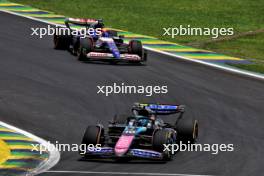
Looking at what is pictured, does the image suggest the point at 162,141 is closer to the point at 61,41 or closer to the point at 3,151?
the point at 3,151

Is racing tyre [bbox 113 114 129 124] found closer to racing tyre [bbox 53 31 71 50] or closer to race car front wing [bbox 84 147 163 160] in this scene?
race car front wing [bbox 84 147 163 160]

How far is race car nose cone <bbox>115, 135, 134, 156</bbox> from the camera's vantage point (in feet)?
62.0

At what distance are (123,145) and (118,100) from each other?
692 cm

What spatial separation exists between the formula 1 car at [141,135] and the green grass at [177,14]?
1485 centimetres

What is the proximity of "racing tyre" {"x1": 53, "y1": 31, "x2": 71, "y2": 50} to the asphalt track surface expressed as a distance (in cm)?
43

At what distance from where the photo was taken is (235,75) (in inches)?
1200

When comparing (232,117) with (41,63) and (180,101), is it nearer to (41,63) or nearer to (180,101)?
(180,101)

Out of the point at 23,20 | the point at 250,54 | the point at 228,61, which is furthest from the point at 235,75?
the point at 23,20

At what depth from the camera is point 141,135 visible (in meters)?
19.8

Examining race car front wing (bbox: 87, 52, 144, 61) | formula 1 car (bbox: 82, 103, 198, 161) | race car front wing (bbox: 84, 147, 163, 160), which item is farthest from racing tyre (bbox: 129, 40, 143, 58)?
race car front wing (bbox: 84, 147, 163, 160)

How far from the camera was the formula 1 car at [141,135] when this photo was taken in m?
19.1

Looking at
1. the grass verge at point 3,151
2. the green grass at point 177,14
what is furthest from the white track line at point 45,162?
the green grass at point 177,14

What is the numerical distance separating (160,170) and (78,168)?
173cm

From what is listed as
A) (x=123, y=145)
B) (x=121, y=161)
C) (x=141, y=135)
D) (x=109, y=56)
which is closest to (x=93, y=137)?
(x=123, y=145)
